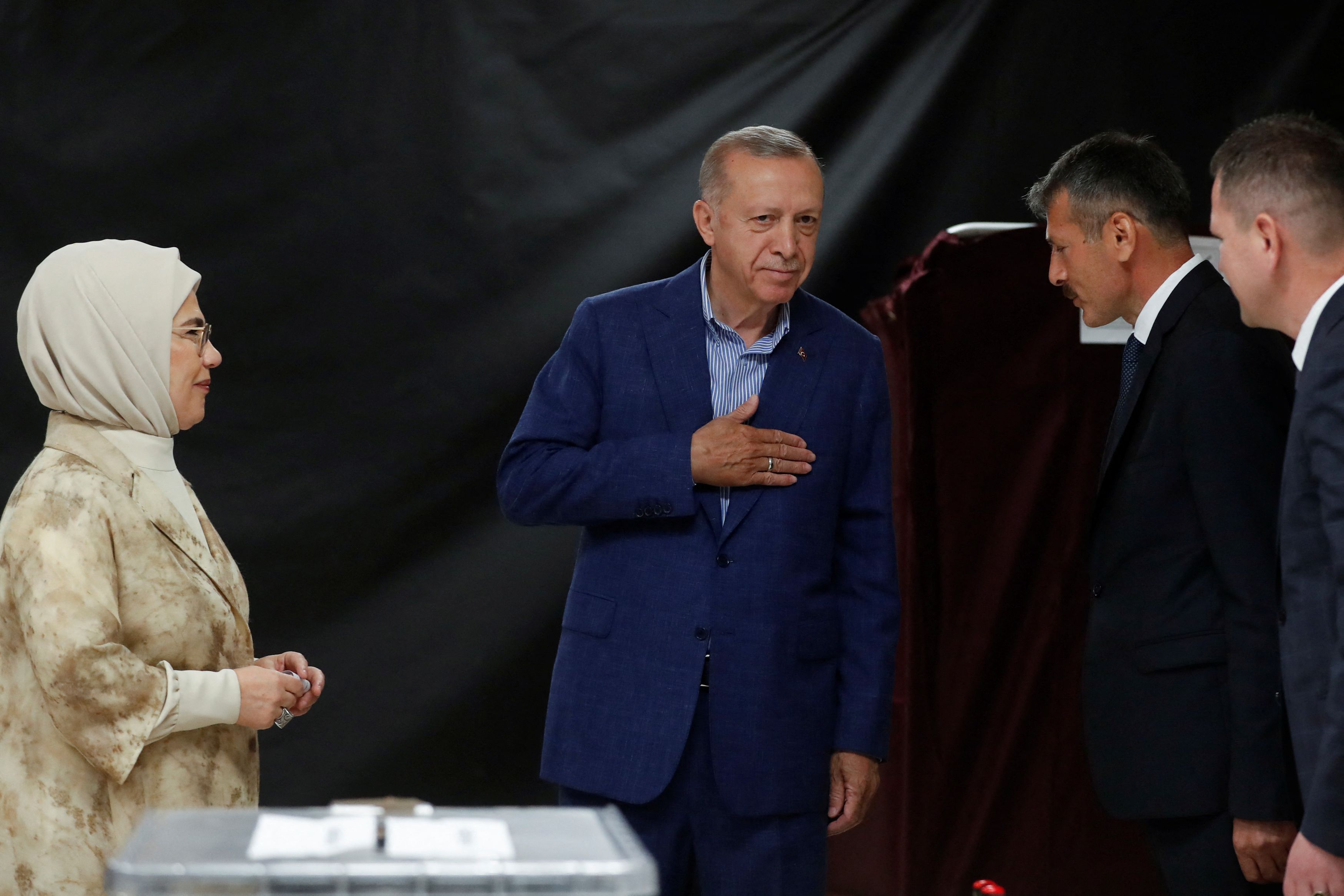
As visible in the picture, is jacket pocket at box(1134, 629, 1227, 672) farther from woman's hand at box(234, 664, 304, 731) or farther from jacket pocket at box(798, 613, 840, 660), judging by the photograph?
woman's hand at box(234, 664, 304, 731)

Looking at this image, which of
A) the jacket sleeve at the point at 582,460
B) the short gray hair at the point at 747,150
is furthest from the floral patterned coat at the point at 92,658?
the short gray hair at the point at 747,150

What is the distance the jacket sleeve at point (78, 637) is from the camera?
1585 millimetres

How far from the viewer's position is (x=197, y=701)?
1.66m

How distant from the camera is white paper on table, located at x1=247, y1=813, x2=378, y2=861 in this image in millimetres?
951

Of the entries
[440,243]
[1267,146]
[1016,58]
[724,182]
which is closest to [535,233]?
[440,243]

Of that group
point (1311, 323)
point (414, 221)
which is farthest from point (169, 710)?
point (414, 221)

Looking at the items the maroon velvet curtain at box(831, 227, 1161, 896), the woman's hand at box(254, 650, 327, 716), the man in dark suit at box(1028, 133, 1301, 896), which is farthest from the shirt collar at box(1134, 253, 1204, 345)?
the woman's hand at box(254, 650, 327, 716)

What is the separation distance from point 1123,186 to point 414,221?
5.86 ft

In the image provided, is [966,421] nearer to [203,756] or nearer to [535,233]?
[535,233]

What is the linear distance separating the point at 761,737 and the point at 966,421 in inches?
58.8

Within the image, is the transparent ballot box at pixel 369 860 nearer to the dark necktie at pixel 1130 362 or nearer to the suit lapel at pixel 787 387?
the suit lapel at pixel 787 387

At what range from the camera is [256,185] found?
3166mm

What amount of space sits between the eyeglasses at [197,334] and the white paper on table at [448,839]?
1.05 meters

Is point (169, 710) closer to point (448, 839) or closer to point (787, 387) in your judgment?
point (448, 839)
